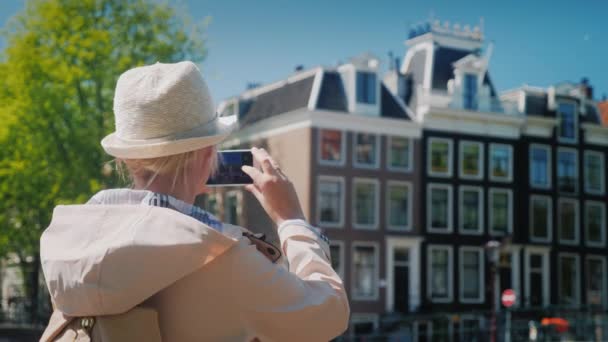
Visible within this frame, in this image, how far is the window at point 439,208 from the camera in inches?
1121

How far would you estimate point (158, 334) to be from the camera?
136cm

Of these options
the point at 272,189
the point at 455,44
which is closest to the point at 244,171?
the point at 272,189

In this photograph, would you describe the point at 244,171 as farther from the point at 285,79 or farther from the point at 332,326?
the point at 285,79

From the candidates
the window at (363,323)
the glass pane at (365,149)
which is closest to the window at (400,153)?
the glass pane at (365,149)

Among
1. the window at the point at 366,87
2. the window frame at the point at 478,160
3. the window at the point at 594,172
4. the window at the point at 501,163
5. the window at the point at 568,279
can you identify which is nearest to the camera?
the window at the point at 366,87

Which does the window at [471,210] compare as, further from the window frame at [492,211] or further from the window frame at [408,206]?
the window frame at [408,206]

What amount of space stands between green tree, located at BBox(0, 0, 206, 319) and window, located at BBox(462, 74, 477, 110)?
352 inches

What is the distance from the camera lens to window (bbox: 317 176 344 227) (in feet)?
88.2

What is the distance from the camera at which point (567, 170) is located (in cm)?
3105

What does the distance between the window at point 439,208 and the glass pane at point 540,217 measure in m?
3.03

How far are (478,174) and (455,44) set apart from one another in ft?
14.7

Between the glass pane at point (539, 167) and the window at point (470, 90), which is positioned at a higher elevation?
the window at point (470, 90)

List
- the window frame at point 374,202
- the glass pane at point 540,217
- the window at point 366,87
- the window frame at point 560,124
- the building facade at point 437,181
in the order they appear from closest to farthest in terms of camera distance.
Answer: the window frame at point 374,202
the building facade at point 437,181
the window at point 366,87
the glass pane at point 540,217
the window frame at point 560,124

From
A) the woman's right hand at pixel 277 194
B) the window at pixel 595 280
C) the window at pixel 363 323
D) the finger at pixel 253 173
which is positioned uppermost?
the finger at pixel 253 173
